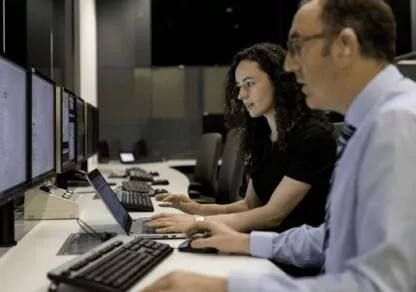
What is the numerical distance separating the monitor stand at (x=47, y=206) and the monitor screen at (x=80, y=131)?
2.63 feet

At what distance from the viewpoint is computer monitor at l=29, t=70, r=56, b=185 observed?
1.65m

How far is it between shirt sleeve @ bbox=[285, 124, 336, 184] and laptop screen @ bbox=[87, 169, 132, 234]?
56 centimetres

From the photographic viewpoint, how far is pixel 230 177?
132 inches

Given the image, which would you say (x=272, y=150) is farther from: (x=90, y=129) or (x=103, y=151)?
(x=103, y=151)

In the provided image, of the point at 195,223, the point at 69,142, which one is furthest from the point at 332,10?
the point at 69,142

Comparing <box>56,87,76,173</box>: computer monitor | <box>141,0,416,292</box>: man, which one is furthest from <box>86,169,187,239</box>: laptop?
<box>141,0,416,292</box>: man

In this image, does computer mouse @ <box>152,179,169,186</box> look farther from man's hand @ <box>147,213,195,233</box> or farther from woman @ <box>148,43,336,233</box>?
man's hand @ <box>147,213,195,233</box>

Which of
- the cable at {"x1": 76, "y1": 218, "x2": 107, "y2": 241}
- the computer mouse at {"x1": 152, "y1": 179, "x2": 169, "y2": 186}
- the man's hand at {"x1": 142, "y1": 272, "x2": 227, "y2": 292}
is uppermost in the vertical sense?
the man's hand at {"x1": 142, "y1": 272, "x2": 227, "y2": 292}

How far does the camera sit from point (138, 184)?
9.54 ft

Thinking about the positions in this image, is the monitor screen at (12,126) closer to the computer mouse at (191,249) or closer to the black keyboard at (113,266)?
the black keyboard at (113,266)

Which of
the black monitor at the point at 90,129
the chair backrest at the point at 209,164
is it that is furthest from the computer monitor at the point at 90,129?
the chair backrest at the point at 209,164

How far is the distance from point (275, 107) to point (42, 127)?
2.79ft

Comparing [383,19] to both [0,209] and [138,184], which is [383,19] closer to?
[0,209]

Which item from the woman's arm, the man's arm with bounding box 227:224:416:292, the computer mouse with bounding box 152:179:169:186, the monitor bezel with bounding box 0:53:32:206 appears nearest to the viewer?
the man's arm with bounding box 227:224:416:292
